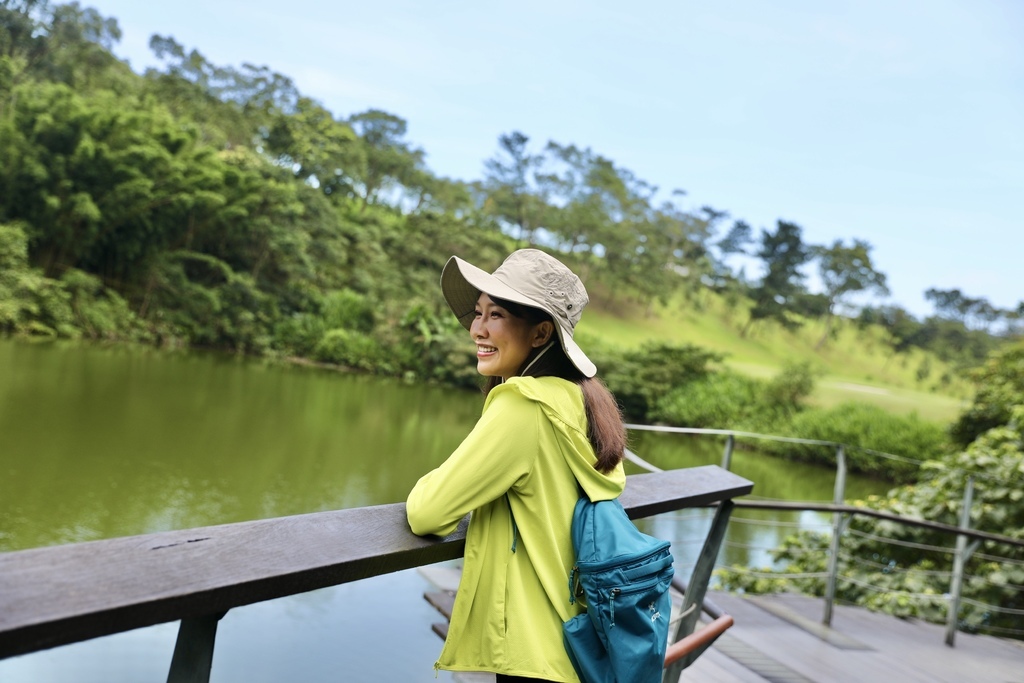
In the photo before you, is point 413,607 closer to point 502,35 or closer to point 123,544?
point 123,544

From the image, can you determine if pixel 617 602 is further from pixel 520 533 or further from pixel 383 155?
pixel 383 155

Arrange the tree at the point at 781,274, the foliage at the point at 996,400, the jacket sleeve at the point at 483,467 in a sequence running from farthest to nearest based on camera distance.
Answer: the tree at the point at 781,274 < the foliage at the point at 996,400 < the jacket sleeve at the point at 483,467

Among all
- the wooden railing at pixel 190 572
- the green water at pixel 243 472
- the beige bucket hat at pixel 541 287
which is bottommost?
the green water at pixel 243 472

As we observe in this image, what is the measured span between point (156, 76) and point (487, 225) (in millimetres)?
12268

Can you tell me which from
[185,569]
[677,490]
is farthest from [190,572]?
[677,490]

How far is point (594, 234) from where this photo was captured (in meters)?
25.8

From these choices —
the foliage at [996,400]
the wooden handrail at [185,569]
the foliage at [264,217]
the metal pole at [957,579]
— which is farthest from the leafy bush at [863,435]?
the wooden handrail at [185,569]

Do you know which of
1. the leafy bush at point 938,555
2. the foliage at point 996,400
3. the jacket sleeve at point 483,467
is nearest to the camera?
the jacket sleeve at point 483,467

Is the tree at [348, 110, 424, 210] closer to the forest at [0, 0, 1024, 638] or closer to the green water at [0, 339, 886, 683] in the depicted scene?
the forest at [0, 0, 1024, 638]

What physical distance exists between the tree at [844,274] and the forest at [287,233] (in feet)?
12.9

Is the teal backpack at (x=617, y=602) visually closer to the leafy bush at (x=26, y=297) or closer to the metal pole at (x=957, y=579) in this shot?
the metal pole at (x=957, y=579)

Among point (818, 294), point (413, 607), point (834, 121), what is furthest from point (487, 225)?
point (834, 121)

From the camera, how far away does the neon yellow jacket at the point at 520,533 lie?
2.74 feet

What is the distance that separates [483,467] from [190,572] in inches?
12.6
